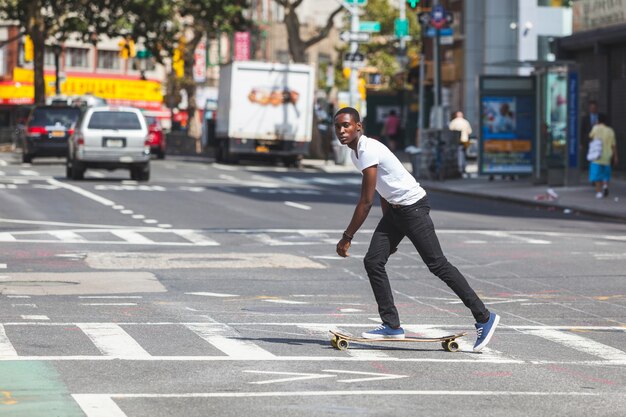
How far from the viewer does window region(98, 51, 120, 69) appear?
111569mm

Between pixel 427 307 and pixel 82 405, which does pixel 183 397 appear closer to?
pixel 82 405

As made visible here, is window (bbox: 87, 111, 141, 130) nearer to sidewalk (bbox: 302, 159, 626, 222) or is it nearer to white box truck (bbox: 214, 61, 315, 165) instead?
sidewalk (bbox: 302, 159, 626, 222)

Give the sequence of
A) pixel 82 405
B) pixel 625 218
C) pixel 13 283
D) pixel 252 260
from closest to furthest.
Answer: pixel 82 405 < pixel 13 283 < pixel 252 260 < pixel 625 218

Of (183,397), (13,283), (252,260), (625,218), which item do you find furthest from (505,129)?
(183,397)

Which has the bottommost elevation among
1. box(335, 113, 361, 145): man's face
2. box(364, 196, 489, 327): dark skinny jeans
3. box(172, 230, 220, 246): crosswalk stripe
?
box(172, 230, 220, 246): crosswalk stripe

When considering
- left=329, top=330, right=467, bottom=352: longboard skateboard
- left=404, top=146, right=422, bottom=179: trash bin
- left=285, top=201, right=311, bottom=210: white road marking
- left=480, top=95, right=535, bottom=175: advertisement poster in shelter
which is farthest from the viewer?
left=404, top=146, right=422, bottom=179: trash bin

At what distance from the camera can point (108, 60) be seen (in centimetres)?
11200

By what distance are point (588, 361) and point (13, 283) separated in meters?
6.99

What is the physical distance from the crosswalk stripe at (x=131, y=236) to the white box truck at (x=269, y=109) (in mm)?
29168

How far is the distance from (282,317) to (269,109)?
130ft

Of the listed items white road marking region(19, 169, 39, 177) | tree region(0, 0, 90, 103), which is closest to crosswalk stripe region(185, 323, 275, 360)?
white road marking region(19, 169, 39, 177)

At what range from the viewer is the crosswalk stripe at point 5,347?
1067cm

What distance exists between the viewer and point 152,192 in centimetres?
3481

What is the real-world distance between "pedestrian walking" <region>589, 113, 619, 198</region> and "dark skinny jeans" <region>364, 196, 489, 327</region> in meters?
21.4
